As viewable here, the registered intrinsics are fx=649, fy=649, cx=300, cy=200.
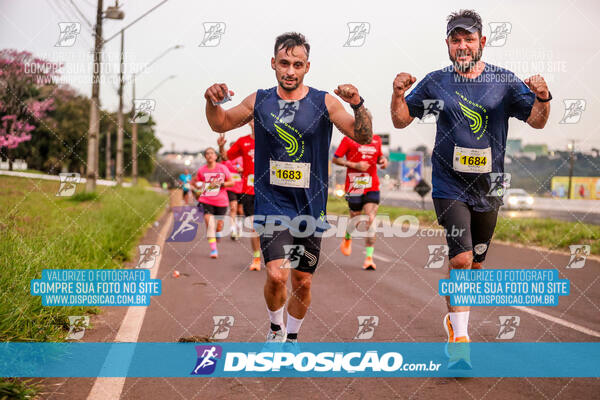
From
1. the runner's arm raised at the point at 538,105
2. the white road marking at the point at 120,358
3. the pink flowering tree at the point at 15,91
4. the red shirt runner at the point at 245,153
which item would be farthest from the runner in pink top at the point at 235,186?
the runner's arm raised at the point at 538,105

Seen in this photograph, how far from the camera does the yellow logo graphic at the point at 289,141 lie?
461 centimetres

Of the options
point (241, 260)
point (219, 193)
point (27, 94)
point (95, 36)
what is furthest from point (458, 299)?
point (27, 94)

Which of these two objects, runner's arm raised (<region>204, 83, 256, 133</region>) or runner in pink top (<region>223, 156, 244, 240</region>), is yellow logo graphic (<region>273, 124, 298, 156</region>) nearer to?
runner's arm raised (<region>204, 83, 256, 133</region>)

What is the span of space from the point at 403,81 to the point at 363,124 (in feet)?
1.35

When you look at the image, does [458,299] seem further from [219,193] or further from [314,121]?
[219,193]

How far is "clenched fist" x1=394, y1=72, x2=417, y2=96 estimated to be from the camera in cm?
438

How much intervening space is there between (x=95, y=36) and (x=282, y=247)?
49.0 feet

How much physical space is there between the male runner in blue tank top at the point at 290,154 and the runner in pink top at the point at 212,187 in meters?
7.61

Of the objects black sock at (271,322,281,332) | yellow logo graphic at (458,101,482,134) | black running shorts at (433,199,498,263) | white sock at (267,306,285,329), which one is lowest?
black sock at (271,322,281,332)

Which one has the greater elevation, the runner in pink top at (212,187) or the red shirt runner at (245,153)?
the red shirt runner at (245,153)

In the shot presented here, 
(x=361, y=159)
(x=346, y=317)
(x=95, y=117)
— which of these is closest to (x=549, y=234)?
(x=361, y=159)

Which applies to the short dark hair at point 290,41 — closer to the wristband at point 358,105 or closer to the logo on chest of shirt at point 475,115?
the wristband at point 358,105

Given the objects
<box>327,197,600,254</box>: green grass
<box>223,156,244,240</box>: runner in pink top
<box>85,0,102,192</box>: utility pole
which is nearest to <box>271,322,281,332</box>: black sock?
<box>223,156,244,240</box>: runner in pink top

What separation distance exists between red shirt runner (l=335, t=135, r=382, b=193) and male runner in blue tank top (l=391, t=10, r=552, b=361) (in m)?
5.76
